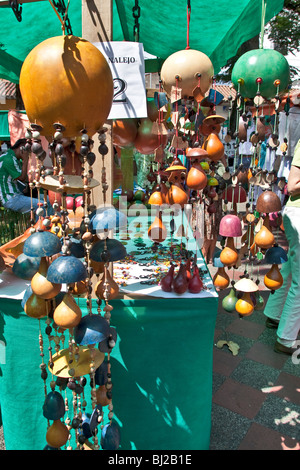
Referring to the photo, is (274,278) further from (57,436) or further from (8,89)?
(8,89)

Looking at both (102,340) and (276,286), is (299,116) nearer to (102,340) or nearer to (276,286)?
(276,286)

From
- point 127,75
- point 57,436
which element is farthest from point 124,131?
point 57,436

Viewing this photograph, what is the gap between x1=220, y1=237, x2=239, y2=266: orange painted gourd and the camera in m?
1.60

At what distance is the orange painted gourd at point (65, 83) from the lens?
2.88ft

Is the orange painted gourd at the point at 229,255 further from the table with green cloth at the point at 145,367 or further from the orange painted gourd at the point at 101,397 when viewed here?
the orange painted gourd at the point at 101,397

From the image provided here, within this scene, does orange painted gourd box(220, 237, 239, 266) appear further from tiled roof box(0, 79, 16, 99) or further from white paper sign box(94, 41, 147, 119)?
tiled roof box(0, 79, 16, 99)

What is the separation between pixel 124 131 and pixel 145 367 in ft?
3.65

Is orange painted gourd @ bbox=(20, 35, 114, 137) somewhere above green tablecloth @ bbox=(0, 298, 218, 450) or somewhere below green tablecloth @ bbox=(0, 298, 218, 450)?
above

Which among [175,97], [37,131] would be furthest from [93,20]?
[37,131]

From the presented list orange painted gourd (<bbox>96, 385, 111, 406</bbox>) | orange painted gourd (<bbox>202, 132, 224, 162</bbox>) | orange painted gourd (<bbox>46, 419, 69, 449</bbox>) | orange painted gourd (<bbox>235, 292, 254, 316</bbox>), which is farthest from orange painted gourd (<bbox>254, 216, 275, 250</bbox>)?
orange painted gourd (<bbox>46, 419, 69, 449</bbox>)

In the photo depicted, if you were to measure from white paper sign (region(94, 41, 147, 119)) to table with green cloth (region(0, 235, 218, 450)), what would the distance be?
2.60 ft

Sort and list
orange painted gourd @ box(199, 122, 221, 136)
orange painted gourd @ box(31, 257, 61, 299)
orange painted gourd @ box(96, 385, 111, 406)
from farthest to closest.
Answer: orange painted gourd @ box(199, 122, 221, 136) < orange painted gourd @ box(96, 385, 111, 406) < orange painted gourd @ box(31, 257, 61, 299)

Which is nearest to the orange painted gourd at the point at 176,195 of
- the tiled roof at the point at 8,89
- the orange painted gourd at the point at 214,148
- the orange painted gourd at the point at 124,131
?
the orange painted gourd at the point at 214,148

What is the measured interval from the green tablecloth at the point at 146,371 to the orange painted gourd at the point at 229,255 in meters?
0.22
